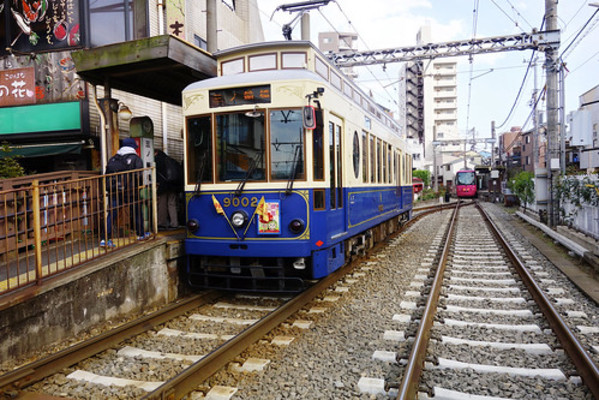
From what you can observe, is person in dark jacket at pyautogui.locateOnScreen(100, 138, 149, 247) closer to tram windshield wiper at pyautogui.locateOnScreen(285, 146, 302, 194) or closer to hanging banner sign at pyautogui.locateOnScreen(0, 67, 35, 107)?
tram windshield wiper at pyautogui.locateOnScreen(285, 146, 302, 194)

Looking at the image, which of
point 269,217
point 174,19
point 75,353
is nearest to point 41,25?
point 174,19

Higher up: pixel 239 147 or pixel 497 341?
pixel 239 147

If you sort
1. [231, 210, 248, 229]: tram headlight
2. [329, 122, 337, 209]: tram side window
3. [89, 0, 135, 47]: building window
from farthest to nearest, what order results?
1. [89, 0, 135, 47]: building window
2. [329, 122, 337, 209]: tram side window
3. [231, 210, 248, 229]: tram headlight

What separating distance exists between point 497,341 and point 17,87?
11300 millimetres

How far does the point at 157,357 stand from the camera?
14.2 ft

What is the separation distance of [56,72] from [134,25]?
7.05 feet

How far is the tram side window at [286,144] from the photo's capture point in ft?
19.0

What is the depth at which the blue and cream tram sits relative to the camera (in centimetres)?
576

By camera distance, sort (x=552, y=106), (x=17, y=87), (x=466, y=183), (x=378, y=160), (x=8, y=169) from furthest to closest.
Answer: (x=466, y=183)
(x=552, y=106)
(x=17, y=87)
(x=378, y=160)
(x=8, y=169)

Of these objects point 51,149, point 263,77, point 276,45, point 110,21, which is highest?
point 110,21

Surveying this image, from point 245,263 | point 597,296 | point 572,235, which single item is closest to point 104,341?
point 245,263

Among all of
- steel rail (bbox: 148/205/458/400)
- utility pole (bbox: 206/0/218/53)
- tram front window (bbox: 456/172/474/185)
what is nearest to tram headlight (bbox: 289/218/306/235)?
steel rail (bbox: 148/205/458/400)

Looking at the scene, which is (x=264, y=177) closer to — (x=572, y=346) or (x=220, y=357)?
(x=220, y=357)

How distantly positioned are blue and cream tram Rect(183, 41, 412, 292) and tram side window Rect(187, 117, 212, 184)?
14 mm
